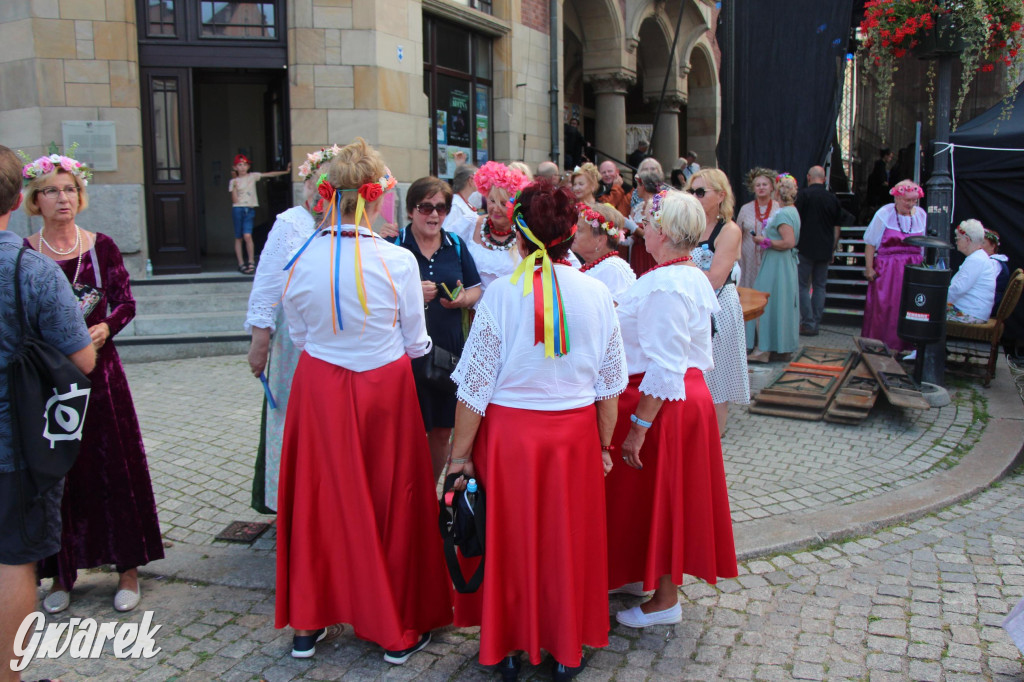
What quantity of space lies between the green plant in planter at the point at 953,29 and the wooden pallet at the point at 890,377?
2.57 metres

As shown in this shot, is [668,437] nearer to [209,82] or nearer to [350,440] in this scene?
[350,440]

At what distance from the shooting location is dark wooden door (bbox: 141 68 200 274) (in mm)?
9781

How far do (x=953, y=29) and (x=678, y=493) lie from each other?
5.72m

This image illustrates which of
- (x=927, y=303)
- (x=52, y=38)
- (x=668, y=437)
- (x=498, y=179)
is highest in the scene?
(x=52, y=38)

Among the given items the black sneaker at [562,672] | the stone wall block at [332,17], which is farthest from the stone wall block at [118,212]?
the black sneaker at [562,672]

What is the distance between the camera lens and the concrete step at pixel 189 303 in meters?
9.17

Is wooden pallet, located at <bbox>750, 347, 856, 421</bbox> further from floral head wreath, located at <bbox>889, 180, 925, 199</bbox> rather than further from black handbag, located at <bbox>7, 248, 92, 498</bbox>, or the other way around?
black handbag, located at <bbox>7, 248, 92, 498</bbox>

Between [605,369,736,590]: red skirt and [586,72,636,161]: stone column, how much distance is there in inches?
550

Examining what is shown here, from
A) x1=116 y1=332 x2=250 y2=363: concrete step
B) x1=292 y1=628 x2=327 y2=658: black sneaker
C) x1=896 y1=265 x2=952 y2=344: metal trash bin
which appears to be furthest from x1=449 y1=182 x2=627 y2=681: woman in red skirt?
x1=116 y1=332 x2=250 y2=363: concrete step

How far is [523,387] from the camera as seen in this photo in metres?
2.83

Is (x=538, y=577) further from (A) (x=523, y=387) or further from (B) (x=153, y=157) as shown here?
(B) (x=153, y=157)

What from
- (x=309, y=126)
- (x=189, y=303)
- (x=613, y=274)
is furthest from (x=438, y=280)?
(x=309, y=126)

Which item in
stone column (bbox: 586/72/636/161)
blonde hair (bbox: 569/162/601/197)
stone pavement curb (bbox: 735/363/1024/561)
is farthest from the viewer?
stone column (bbox: 586/72/636/161)

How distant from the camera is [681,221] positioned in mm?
3336
